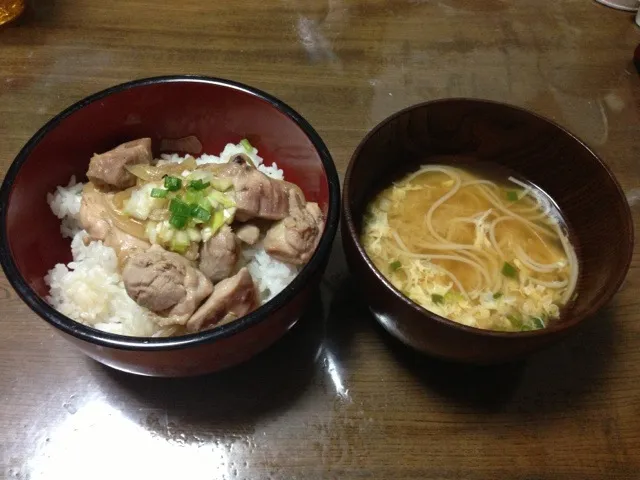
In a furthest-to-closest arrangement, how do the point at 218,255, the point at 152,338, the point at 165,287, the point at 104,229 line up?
the point at 104,229
the point at 218,255
the point at 165,287
the point at 152,338

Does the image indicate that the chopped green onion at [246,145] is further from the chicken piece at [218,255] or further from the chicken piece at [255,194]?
the chicken piece at [218,255]

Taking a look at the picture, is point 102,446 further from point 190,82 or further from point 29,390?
point 190,82

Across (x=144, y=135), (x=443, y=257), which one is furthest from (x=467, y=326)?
(x=144, y=135)

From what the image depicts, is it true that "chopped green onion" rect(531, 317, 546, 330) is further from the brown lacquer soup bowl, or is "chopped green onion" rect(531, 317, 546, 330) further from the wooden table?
the wooden table

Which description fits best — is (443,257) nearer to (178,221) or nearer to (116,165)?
(178,221)

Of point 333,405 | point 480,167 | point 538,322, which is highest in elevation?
point 480,167

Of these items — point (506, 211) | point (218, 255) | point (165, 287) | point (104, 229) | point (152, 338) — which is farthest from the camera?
point (506, 211)

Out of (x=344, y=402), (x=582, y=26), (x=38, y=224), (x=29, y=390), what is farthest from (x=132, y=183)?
(x=582, y=26)
